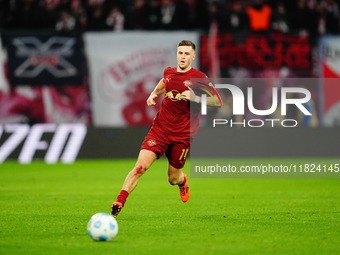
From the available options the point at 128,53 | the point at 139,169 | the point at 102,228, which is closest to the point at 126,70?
the point at 128,53

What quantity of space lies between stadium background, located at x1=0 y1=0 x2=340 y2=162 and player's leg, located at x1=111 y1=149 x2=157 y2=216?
1295 cm

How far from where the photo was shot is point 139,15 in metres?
23.3

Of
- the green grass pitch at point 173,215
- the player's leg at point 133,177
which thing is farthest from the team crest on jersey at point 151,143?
the green grass pitch at point 173,215

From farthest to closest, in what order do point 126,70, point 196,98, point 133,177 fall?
point 126,70
point 133,177
point 196,98

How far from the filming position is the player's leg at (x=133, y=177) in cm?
961

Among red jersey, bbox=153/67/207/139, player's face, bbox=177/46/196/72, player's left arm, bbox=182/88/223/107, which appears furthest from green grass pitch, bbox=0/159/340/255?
player's face, bbox=177/46/196/72

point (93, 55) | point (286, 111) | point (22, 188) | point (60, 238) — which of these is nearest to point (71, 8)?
point (93, 55)

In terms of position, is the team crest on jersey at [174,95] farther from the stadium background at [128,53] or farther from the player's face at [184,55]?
the stadium background at [128,53]

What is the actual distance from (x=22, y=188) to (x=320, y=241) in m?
8.14

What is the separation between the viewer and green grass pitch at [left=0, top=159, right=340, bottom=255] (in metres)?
7.80

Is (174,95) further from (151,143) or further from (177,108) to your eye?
(151,143)

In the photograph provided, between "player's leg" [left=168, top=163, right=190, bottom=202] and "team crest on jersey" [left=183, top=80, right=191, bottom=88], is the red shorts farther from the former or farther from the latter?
"team crest on jersey" [left=183, top=80, right=191, bottom=88]

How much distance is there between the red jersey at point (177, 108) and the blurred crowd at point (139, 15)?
42.5 ft

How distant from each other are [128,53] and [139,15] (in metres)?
1.22
